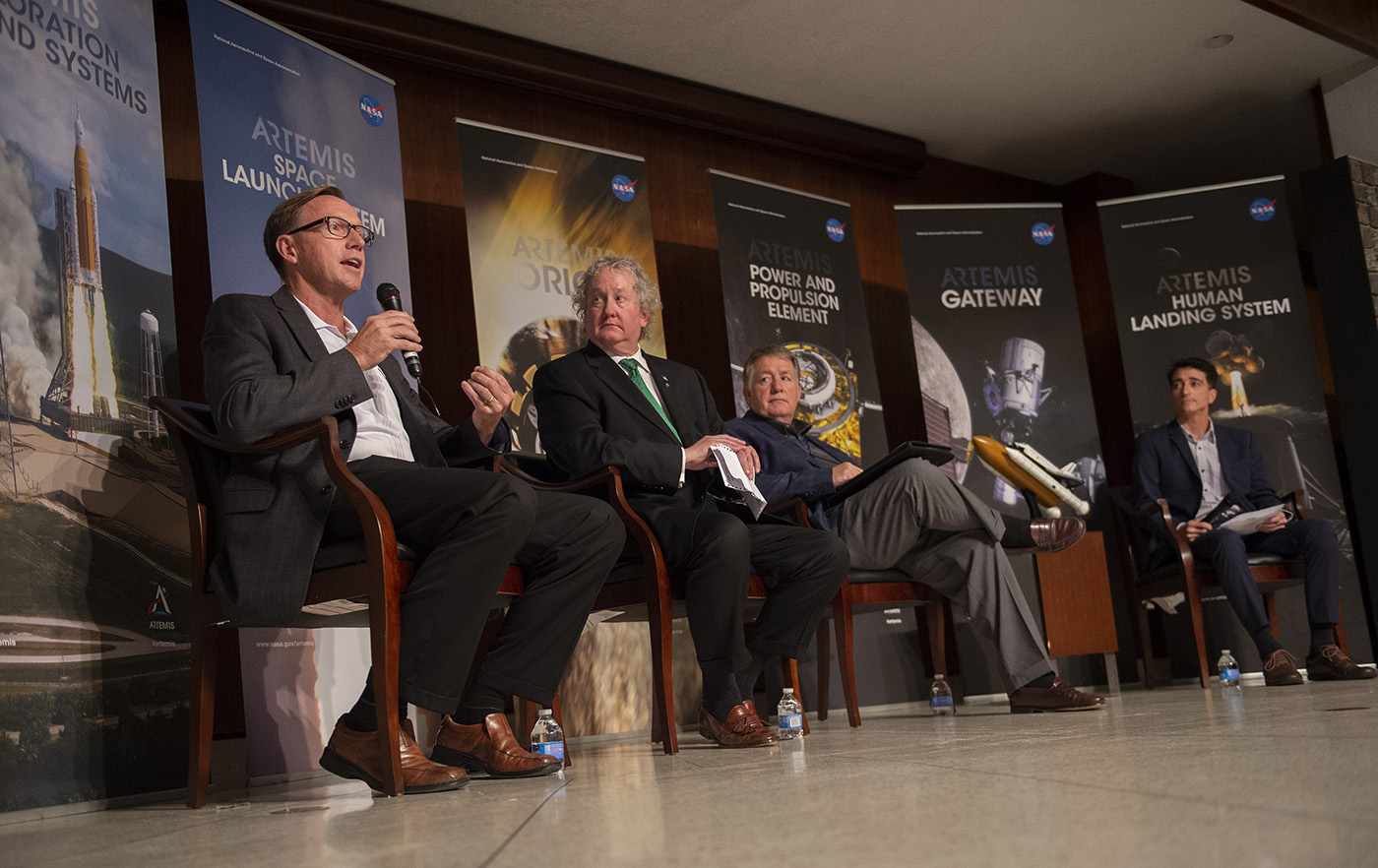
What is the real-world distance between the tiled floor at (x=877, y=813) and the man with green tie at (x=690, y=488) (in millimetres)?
451

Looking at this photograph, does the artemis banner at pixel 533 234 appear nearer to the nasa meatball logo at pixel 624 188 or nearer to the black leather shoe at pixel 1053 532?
the nasa meatball logo at pixel 624 188

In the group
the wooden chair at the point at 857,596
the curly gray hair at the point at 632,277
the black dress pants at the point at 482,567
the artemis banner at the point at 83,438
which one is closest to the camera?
the black dress pants at the point at 482,567

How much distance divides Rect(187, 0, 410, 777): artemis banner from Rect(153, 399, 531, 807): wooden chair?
2.55 feet

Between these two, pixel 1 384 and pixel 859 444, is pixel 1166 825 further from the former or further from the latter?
pixel 859 444

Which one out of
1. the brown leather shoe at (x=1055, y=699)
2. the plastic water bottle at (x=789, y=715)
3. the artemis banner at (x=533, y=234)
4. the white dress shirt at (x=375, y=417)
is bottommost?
the brown leather shoe at (x=1055, y=699)

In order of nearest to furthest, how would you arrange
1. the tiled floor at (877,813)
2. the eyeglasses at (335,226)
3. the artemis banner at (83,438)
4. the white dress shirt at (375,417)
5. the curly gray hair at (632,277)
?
1. the tiled floor at (877,813)
2. the artemis banner at (83,438)
3. the white dress shirt at (375,417)
4. the eyeglasses at (335,226)
5. the curly gray hair at (632,277)

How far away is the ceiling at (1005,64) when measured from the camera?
4.86m

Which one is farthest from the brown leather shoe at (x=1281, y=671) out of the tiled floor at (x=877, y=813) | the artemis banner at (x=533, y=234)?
the artemis banner at (x=533, y=234)

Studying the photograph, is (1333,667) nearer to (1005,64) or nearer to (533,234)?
(1005,64)

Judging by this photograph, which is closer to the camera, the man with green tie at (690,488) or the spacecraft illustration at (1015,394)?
the man with green tie at (690,488)

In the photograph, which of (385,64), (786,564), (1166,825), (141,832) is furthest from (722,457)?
(385,64)

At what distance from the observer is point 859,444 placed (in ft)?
16.7

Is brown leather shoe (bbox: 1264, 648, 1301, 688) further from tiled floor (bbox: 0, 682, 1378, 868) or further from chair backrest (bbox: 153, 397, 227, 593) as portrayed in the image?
chair backrest (bbox: 153, 397, 227, 593)

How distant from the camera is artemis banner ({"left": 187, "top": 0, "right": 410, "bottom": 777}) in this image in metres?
3.00
